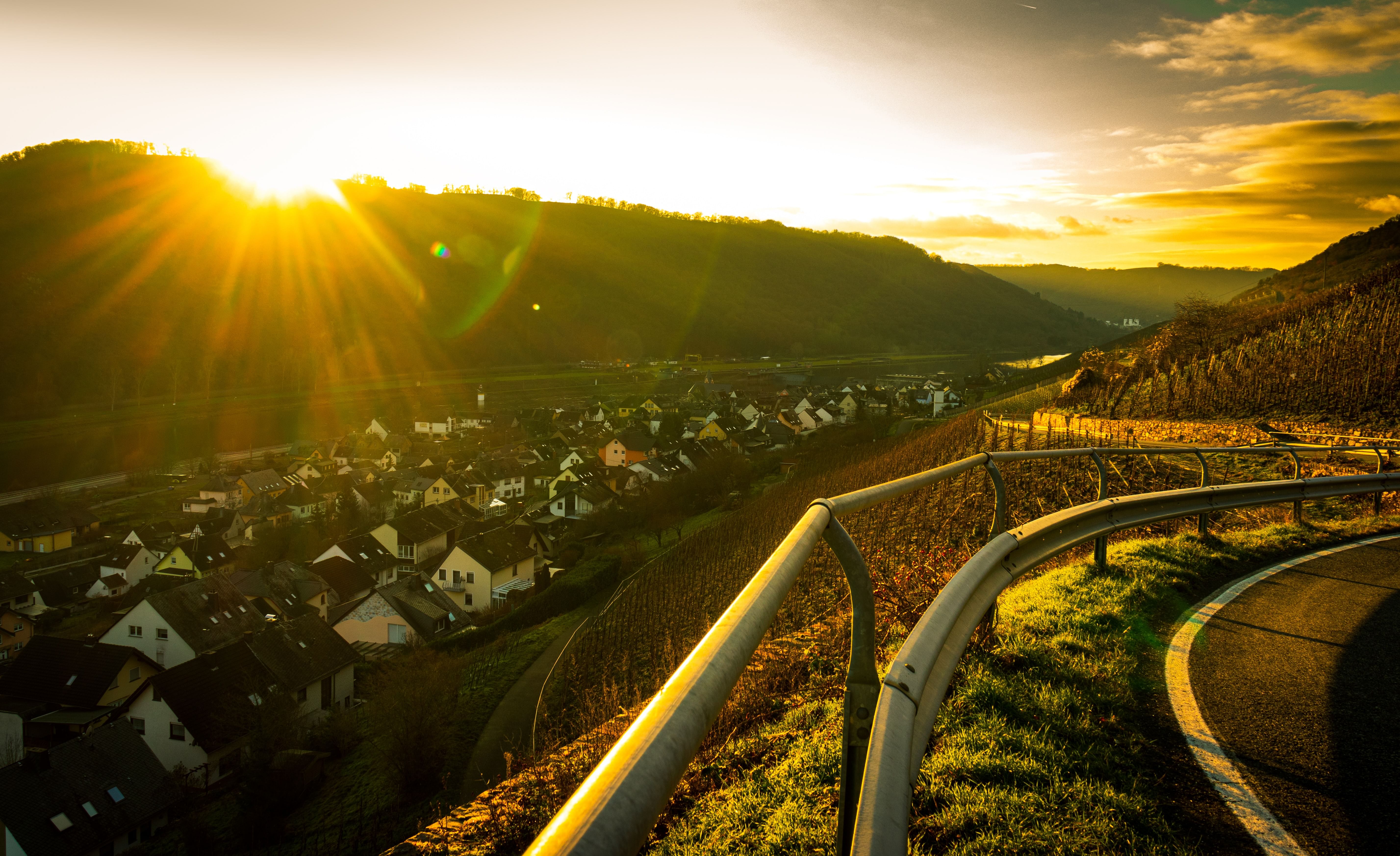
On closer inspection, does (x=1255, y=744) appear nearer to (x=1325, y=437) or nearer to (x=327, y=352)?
(x=1325, y=437)

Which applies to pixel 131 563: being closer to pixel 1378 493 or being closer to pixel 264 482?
pixel 264 482

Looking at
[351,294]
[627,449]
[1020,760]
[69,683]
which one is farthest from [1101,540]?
[351,294]

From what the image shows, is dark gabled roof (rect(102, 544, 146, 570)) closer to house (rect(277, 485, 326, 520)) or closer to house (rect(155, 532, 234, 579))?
house (rect(155, 532, 234, 579))

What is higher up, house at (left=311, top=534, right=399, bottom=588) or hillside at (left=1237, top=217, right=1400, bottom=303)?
hillside at (left=1237, top=217, right=1400, bottom=303)

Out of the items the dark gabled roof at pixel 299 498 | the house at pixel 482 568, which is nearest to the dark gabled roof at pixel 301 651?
the house at pixel 482 568

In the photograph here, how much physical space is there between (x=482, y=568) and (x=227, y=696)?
12558mm

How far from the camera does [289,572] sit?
3341 cm

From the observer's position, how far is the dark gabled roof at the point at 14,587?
32.6 metres

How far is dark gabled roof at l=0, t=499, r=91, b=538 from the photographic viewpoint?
43000mm

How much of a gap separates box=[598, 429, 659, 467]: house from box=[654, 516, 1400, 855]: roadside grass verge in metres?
51.7

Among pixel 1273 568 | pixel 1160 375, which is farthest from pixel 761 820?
pixel 1160 375

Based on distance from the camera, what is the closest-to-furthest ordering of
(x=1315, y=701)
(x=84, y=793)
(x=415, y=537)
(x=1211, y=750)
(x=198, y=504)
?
(x=1211, y=750), (x=1315, y=701), (x=84, y=793), (x=415, y=537), (x=198, y=504)

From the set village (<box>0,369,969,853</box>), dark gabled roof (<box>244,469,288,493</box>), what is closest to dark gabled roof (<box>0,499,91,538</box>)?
village (<box>0,369,969,853</box>)

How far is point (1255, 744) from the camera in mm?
3180
